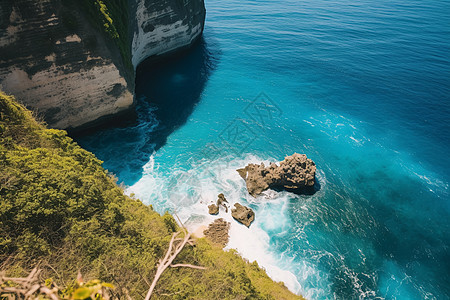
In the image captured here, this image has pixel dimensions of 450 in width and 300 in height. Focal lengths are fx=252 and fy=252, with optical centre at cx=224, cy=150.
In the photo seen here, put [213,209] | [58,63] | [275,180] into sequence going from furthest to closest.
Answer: [275,180] < [58,63] < [213,209]

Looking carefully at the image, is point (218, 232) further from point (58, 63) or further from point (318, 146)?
point (58, 63)

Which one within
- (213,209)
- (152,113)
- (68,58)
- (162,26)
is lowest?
(213,209)

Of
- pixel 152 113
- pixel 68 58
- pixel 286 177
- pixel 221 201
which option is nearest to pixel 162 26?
pixel 152 113

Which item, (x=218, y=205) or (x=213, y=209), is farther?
(x=218, y=205)

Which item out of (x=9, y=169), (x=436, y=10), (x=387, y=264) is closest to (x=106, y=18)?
(x=9, y=169)

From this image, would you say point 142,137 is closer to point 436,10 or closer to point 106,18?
point 106,18

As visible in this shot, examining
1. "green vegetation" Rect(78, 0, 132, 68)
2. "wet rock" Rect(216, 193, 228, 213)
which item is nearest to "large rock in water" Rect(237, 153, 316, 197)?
"wet rock" Rect(216, 193, 228, 213)

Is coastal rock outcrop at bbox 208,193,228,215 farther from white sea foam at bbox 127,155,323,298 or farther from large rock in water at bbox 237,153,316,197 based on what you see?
large rock in water at bbox 237,153,316,197
